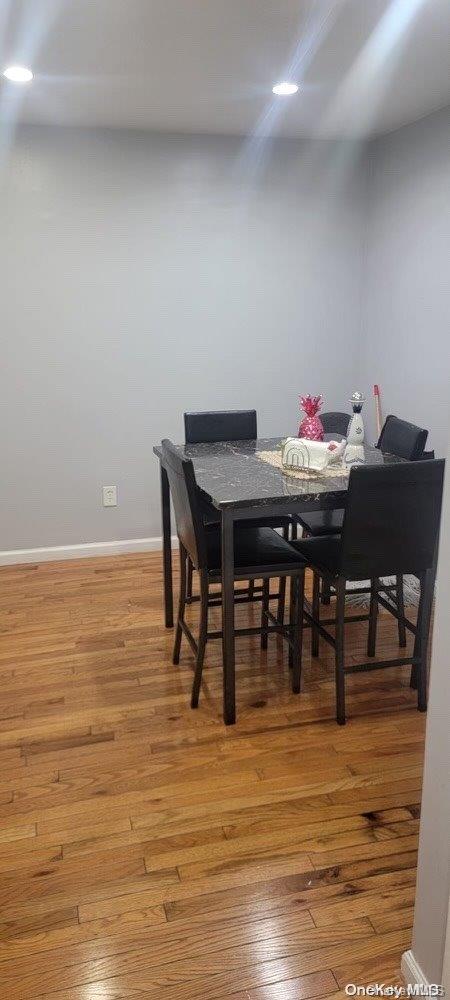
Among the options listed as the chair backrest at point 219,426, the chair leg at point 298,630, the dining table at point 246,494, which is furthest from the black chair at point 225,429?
the chair leg at point 298,630

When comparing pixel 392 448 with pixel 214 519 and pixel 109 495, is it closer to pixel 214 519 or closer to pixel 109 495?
pixel 214 519

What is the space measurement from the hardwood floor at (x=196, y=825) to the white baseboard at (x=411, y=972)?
0.16 feet

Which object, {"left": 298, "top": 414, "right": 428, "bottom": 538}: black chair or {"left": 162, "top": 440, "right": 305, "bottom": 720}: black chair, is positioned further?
{"left": 298, "top": 414, "right": 428, "bottom": 538}: black chair

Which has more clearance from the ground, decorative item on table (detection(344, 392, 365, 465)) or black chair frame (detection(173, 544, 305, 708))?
decorative item on table (detection(344, 392, 365, 465))

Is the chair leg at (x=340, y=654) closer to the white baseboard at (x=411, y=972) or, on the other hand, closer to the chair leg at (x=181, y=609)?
the chair leg at (x=181, y=609)

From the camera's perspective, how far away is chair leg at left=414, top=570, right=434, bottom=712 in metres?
2.51

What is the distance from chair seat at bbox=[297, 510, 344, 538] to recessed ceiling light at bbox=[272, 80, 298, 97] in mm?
1808

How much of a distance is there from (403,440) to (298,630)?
3.15 feet

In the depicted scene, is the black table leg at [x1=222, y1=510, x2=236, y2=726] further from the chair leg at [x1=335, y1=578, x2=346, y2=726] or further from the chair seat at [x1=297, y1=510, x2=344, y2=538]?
the chair seat at [x1=297, y1=510, x2=344, y2=538]

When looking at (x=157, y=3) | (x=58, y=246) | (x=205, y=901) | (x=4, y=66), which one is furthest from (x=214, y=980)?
(x=58, y=246)

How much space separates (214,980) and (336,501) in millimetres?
1400

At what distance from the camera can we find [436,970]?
1.41 metres

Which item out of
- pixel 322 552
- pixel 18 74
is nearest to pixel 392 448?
pixel 322 552

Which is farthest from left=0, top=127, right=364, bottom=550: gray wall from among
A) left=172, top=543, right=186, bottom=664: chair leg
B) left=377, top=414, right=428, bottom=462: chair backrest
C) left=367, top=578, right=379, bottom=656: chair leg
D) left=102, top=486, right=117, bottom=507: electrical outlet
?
left=367, top=578, right=379, bottom=656: chair leg
